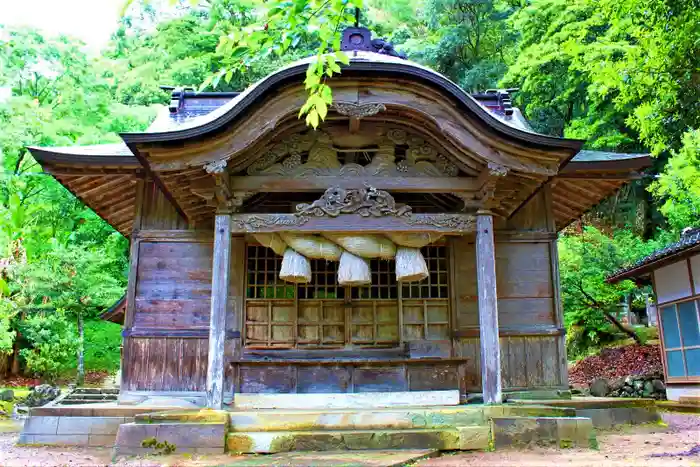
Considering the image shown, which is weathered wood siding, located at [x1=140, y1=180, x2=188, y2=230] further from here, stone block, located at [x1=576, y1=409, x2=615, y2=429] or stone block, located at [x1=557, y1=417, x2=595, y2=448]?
stone block, located at [x1=576, y1=409, x2=615, y2=429]

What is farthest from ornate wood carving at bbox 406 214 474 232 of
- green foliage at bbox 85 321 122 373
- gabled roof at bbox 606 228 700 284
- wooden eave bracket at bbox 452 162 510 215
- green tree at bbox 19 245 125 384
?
green foliage at bbox 85 321 122 373

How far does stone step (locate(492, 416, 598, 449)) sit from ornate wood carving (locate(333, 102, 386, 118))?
392 centimetres

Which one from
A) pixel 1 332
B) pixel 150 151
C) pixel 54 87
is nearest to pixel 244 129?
pixel 150 151

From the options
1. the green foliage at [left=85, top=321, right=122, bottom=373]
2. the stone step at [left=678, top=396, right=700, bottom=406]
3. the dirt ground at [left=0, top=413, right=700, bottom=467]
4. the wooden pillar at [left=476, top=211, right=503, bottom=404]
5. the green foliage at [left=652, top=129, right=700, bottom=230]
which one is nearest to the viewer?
the dirt ground at [left=0, top=413, right=700, bottom=467]

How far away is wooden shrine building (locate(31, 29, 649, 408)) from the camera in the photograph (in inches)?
277

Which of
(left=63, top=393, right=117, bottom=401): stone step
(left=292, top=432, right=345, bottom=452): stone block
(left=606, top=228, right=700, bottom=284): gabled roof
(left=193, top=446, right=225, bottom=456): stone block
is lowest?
(left=193, top=446, right=225, bottom=456): stone block

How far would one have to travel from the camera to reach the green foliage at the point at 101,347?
85.8 feet

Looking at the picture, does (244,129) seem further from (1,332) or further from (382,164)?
(1,332)

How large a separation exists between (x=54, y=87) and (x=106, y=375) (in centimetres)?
1254

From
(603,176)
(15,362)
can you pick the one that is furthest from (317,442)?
(15,362)

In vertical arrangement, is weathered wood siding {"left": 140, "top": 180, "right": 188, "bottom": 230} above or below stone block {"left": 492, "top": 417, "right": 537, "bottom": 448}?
above

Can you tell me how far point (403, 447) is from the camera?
629 cm

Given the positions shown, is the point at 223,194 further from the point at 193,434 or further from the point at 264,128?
the point at 193,434

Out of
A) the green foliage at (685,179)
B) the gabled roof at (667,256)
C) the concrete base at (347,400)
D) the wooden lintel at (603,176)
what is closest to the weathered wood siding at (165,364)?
the concrete base at (347,400)
